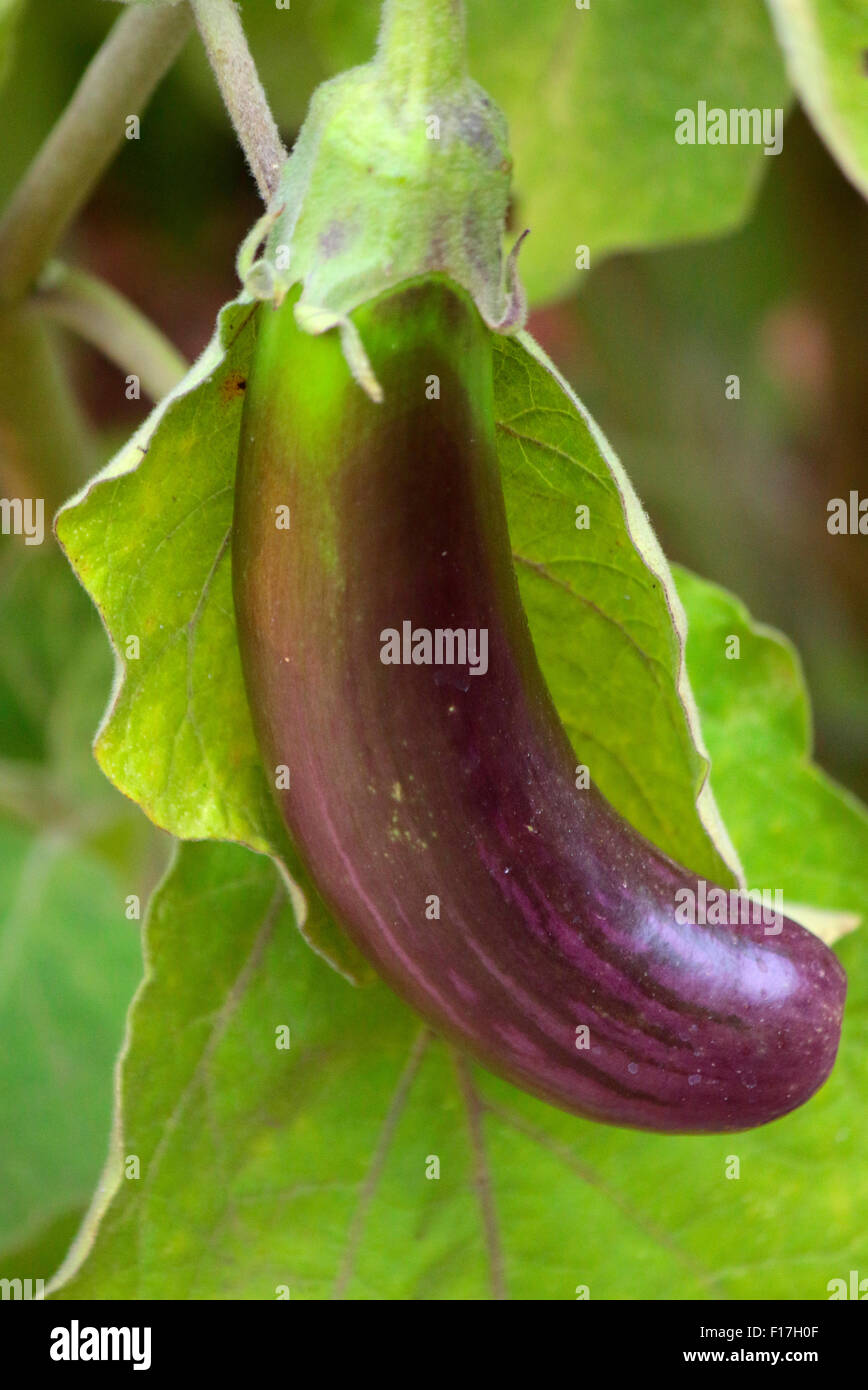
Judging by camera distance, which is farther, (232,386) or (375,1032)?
(375,1032)

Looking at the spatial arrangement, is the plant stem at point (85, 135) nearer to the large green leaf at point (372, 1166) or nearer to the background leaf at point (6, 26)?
the background leaf at point (6, 26)

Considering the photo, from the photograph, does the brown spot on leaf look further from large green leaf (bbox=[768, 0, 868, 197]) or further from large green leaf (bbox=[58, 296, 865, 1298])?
large green leaf (bbox=[768, 0, 868, 197])

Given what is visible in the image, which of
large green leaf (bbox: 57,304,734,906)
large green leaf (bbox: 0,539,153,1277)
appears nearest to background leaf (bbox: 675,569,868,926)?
large green leaf (bbox: 57,304,734,906)

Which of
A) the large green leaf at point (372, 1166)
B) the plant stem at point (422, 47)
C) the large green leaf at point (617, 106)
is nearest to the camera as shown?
the plant stem at point (422, 47)

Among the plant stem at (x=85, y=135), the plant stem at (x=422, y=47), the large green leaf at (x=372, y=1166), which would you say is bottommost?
the large green leaf at (x=372, y=1166)

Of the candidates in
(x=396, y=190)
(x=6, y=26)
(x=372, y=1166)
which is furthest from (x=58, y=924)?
(x=396, y=190)

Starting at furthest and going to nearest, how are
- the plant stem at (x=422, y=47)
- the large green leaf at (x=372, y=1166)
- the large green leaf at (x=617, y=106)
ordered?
the large green leaf at (x=617, y=106)
the large green leaf at (x=372, y=1166)
the plant stem at (x=422, y=47)

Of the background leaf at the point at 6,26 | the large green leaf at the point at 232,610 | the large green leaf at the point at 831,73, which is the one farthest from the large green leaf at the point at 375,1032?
the background leaf at the point at 6,26

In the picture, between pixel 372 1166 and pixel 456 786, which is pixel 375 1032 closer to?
pixel 372 1166
